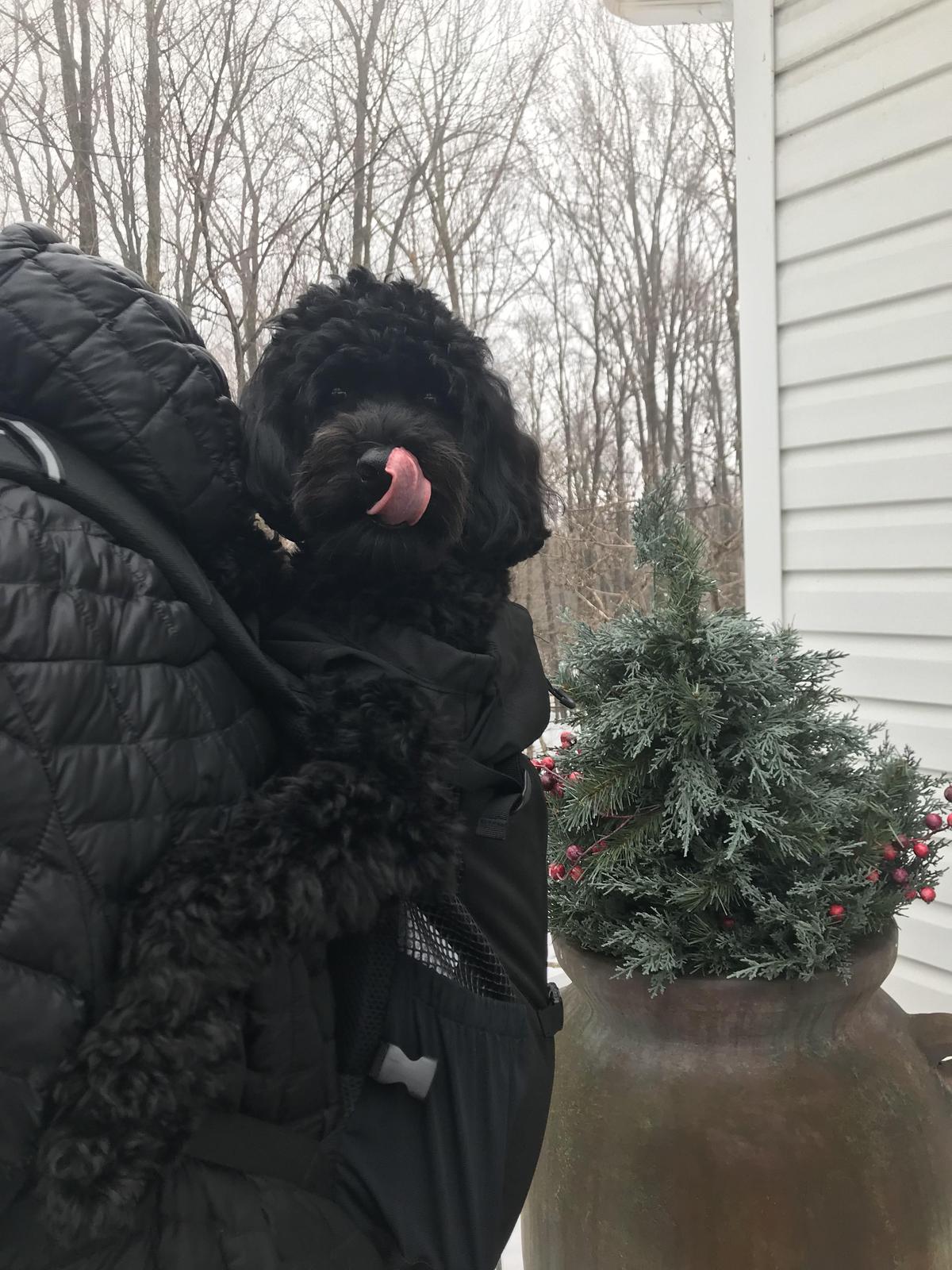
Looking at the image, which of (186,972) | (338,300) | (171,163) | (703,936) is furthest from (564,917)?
(171,163)

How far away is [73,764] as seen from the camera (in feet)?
2.29

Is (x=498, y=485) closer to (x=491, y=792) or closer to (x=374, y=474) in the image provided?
(x=374, y=474)

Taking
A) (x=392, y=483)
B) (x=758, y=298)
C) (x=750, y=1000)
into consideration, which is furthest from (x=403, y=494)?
(x=758, y=298)

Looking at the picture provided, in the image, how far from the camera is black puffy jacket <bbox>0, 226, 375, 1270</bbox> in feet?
2.24

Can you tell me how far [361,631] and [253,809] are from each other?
272mm

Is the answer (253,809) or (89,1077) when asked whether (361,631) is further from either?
(89,1077)

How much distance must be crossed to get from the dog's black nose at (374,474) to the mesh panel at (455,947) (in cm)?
46

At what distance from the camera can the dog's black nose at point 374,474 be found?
103 centimetres

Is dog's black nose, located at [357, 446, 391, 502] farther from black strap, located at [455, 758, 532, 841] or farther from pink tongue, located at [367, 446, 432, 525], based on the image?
black strap, located at [455, 758, 532, 841]

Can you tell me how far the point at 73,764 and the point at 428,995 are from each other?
457 millimetres

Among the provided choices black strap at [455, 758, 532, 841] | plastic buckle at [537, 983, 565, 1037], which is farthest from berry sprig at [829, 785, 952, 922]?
black strap at [455, 758, 532, 841]

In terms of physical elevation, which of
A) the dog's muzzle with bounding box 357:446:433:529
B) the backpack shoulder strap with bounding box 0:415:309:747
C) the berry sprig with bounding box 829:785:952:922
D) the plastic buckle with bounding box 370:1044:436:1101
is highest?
the dog's muzzle with bounding box 357:446:433:529

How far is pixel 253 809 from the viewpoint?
2.89 ft

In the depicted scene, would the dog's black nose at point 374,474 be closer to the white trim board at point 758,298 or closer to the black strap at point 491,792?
the black strap at point 491,792
